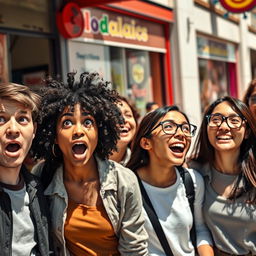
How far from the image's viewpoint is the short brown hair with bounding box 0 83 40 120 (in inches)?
84.7

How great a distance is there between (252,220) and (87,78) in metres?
1.42

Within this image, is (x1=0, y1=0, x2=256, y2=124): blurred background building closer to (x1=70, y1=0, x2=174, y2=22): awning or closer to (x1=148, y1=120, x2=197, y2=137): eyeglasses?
(x1=70, y1=0, x2=174, y2=22): awning

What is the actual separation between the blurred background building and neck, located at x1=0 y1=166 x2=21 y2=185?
13.6 feet

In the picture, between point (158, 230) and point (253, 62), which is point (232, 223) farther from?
point (253, 62)

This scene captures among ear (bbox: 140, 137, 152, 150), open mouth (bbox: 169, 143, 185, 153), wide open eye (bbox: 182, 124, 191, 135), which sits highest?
wide open eye (bbox: 182, 124, 191, 135)

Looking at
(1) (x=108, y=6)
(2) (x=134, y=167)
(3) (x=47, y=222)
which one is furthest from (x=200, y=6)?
(3) (x=47, y=222)

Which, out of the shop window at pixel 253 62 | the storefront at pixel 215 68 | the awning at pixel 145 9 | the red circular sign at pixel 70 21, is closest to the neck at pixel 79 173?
the red circular sign at pixel 70 21

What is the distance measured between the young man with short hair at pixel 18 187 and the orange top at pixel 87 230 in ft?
0.52

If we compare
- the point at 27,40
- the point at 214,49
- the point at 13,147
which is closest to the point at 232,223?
the point at 13,147

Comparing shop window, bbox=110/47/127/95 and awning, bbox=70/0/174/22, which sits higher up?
awning, bbox=70/0/174/22

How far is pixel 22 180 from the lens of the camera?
224 centimetres

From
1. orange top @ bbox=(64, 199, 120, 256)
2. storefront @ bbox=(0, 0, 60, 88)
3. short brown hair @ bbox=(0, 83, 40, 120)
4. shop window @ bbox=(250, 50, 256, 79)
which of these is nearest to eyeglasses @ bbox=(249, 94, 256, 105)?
orange top @ bbox=(64, 199, 120, 256)

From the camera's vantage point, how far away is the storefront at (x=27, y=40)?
6012 mm

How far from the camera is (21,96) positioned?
2.18 meters
